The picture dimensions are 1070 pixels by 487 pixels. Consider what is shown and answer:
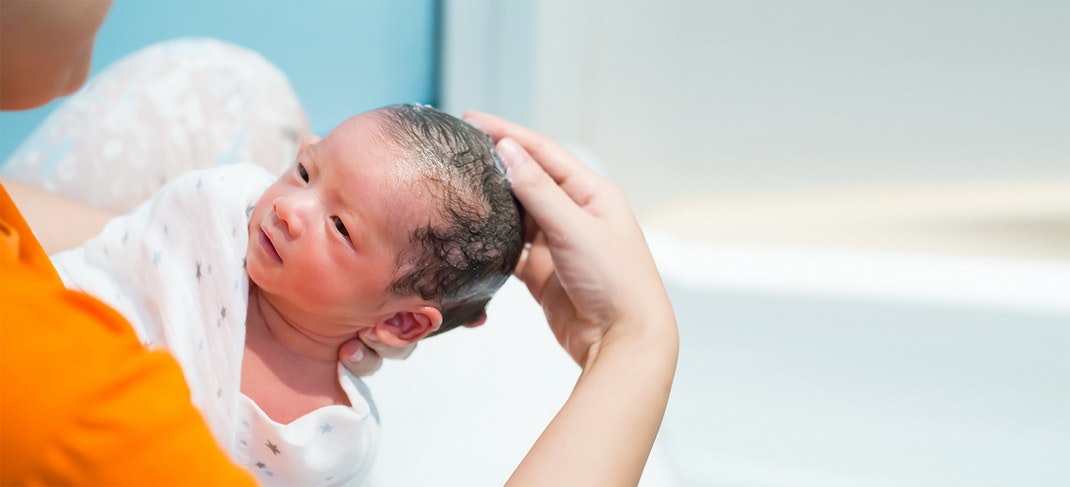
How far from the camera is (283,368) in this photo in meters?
0.95

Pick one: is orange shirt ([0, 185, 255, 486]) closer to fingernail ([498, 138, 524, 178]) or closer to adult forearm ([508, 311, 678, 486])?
adult forearm ([508, 311, 678, 486])

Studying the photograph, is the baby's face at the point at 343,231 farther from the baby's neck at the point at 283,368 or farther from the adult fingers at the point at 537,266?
the adult fingers at the point at 537,266

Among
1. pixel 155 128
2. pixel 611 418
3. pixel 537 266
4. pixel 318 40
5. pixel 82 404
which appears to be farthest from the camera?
pixel 318 40

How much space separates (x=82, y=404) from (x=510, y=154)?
585 mm

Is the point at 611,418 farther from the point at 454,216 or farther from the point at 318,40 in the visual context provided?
the point at 318,40

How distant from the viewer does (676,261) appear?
1.48 meters

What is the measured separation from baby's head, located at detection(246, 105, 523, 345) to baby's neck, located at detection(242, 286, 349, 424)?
3 cm

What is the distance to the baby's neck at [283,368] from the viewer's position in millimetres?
927

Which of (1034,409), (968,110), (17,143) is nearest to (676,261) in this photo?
(1034,409)

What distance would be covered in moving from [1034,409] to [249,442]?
1181 millimetres

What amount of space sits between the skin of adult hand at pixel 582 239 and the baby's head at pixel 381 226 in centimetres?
4

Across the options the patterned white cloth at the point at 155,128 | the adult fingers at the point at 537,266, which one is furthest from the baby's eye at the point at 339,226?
the patterned white cloth at the point at 155,128

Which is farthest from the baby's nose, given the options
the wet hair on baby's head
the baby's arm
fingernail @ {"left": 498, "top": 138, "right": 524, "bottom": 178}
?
the baby's arm

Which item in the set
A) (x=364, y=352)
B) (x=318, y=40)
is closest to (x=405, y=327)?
(x=364, y=352)
